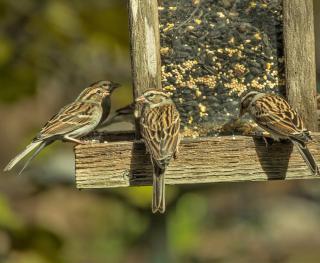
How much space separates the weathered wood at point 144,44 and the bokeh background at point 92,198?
130 centimetres

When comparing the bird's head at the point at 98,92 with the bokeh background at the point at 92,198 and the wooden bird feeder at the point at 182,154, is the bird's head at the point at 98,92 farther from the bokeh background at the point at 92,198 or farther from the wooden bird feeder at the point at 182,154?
the wooden bird feeder at the point at 182,154

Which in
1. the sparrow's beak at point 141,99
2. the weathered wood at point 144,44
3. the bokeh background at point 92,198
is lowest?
the bokeh background at point 92,198

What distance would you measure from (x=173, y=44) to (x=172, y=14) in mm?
207

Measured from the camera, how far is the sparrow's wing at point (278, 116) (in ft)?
20.5

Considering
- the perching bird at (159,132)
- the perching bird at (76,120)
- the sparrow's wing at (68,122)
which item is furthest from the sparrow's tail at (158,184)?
the sparrow's wing at (68,122)

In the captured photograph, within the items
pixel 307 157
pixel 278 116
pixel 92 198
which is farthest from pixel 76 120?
pixel 92 198

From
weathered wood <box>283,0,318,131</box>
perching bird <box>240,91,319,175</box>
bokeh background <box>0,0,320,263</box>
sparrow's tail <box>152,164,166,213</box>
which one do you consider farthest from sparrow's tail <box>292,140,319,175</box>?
bokeh background <box>0,0,320,263</box>

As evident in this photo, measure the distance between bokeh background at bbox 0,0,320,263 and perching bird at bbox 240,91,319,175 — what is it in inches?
66.8

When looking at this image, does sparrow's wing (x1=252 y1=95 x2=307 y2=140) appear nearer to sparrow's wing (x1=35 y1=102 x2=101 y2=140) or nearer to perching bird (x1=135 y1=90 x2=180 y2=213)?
perching bird (x1=135 y1=90 x2=180 y2=213)

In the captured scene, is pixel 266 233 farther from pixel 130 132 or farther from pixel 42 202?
pixel 130 132

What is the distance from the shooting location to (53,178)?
10.1 meters

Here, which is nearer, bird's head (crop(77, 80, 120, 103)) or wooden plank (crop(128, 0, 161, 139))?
wooden plank (crop(128, 0, 161, 139))

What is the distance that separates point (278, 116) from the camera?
6.43m

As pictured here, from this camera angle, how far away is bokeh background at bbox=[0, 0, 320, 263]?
7805 millimetres
